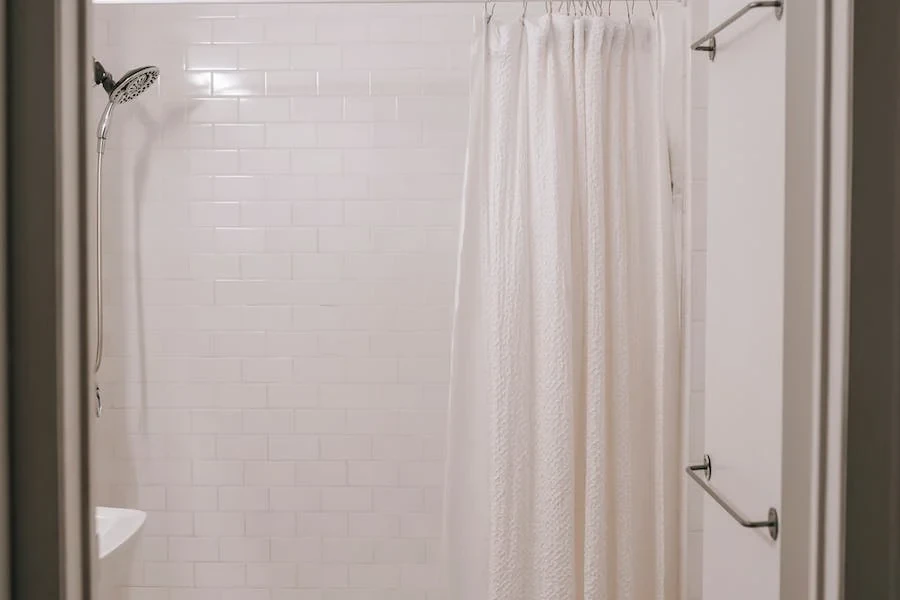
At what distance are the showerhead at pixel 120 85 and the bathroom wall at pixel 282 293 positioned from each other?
0.17 metres

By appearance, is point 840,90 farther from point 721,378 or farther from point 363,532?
point 363,532

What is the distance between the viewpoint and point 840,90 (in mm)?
738

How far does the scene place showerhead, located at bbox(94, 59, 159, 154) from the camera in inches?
85.8

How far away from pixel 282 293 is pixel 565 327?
0.97 meters

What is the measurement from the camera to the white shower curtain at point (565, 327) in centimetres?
192

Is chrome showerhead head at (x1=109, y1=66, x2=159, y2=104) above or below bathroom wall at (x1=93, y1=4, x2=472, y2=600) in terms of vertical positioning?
above

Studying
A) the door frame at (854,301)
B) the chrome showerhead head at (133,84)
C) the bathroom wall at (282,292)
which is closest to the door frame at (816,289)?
the door frame at (854,301)

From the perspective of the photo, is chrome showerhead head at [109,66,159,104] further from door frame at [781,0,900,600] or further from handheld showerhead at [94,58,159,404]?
door frame at [781,0,900,600]

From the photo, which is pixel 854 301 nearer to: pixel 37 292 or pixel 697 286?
pixel 37 292

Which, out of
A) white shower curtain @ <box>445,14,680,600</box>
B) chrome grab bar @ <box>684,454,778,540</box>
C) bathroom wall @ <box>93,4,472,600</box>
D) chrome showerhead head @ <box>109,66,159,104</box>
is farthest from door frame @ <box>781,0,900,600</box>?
chrome showerhead head @ <box>109,66,159,104</box>

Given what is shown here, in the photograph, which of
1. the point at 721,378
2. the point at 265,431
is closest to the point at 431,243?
the point at 265,431

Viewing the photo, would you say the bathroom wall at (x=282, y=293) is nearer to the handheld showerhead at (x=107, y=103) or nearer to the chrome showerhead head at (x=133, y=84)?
the handheld showerhead at (x=107, y=103)

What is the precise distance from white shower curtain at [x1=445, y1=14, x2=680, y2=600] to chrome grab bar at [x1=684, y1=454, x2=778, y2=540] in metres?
0.23

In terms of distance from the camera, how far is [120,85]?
2.19 metres
